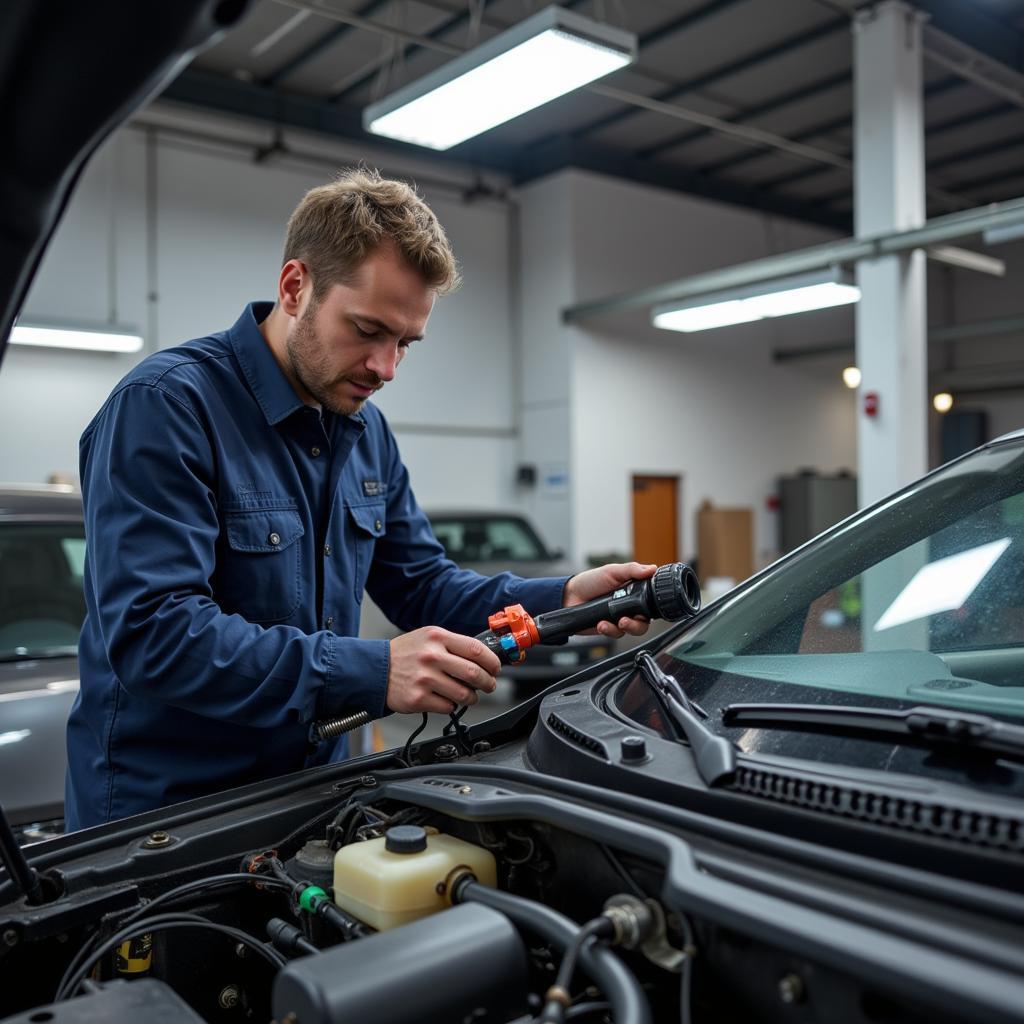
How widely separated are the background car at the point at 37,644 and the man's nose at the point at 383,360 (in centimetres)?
154

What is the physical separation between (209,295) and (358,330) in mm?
7484

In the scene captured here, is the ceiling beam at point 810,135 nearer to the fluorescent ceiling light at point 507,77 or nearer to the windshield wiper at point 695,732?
the fluorescent ceiling light at point 507,77

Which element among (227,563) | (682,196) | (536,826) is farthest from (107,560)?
(682,196)

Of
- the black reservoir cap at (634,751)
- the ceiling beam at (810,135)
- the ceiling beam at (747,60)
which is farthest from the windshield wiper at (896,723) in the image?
the ceiling beam at (810,135)

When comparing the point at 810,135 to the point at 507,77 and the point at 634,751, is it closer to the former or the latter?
the point at 507,77

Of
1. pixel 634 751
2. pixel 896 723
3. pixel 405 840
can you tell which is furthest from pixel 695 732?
pixel 405 840

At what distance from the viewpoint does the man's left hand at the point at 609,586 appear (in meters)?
1.67

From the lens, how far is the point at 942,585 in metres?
1.44

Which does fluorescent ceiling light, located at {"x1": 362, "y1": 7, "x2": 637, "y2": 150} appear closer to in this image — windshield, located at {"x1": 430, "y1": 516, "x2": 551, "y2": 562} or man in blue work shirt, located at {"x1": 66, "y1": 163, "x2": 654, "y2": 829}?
windshield, located at {"x1": 430, "y1": 516, "x2": 551, "y2": 562}

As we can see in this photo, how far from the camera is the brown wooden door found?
1048 centimetres

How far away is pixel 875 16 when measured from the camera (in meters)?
7.07

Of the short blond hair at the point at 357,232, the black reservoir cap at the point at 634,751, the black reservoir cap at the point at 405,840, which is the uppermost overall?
the short blond hair at the point at 357,232

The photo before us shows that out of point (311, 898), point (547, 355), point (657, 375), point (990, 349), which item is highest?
point (990, 349)

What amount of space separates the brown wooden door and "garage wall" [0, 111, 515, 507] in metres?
1.41
